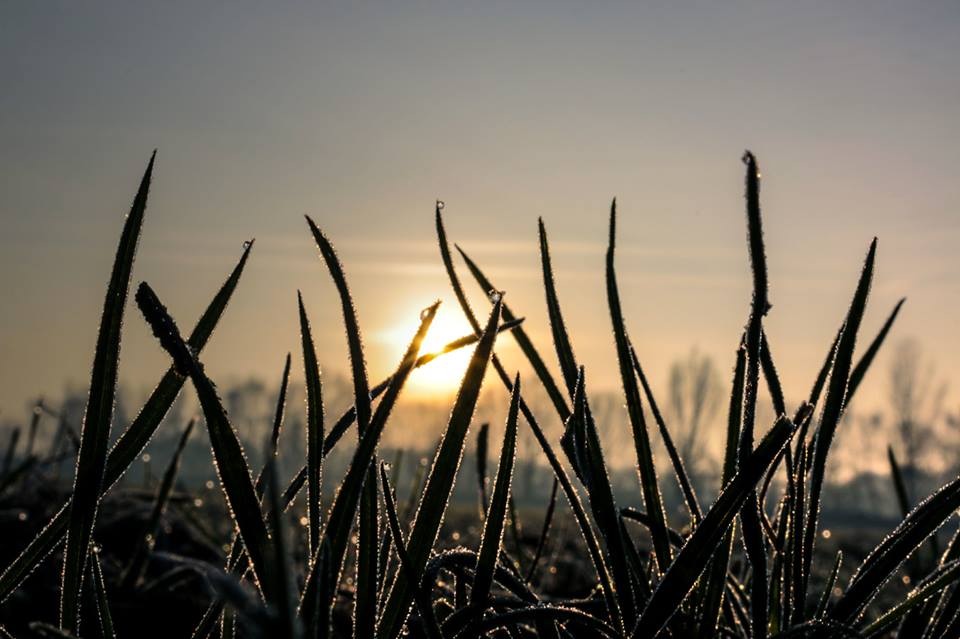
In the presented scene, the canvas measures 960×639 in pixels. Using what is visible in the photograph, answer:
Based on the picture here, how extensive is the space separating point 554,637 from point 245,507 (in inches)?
11.9

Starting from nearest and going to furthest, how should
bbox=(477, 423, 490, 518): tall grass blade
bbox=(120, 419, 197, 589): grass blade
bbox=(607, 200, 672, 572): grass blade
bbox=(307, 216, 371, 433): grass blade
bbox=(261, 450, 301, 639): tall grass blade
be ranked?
bbox=(261, 450, 301, 639): tall grass blade < bbox=(307, 216, 371, 433): grass blade < bbox=(607, 200, 672, 572): grass blade < bbox=(477, 423, 490, 518): tall grass blade < bbox=(120, 419, 197, 589): grass blade

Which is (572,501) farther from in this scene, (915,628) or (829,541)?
(829,541)

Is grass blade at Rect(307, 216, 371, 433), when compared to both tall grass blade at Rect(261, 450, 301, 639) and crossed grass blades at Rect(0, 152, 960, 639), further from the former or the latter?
tall grass blade at Rect(261, 450, 301, 639)

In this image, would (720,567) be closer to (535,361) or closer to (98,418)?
(535,361)

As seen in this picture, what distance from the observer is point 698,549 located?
694 mm

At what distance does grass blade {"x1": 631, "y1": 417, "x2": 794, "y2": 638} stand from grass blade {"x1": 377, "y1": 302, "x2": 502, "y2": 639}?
176 mm

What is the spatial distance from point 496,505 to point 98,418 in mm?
327

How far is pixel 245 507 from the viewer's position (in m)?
0.70

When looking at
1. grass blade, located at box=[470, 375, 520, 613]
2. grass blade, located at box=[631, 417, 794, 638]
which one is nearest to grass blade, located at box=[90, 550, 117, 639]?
grass blade, located at box=[470, 375, 520, 613]

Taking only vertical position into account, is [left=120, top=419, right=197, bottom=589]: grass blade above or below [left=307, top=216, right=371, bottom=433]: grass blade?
below

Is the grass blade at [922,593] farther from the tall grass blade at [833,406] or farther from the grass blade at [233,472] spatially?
the grass blade at [233,472]

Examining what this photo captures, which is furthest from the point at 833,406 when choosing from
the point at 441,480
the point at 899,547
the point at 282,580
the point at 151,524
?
Result: the point at 151,524

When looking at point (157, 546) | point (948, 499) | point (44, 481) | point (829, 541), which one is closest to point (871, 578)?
point (948, 499)

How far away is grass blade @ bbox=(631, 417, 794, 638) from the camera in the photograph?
2.25 feet
